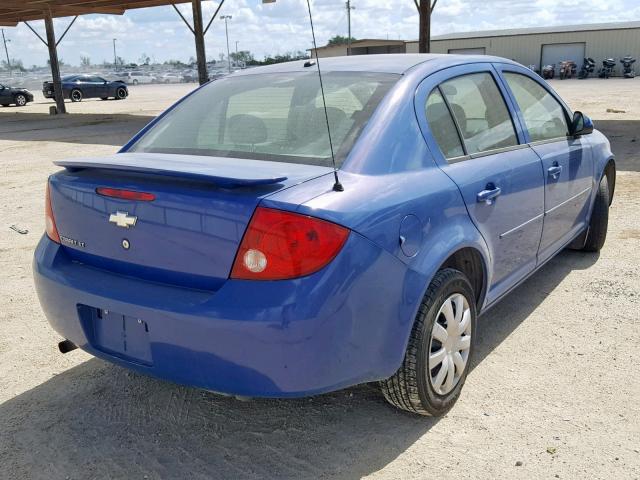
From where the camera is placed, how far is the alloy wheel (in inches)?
109

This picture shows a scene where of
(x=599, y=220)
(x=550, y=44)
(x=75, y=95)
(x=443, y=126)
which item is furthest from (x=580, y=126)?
(x=550, y=44)

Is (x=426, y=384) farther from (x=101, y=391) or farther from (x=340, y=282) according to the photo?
(x=101, y=391)

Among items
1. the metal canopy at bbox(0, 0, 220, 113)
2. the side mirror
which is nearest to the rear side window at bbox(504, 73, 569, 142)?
the side mirror

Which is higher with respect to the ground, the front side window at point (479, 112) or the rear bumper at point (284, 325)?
the front side window at point (479, 112)

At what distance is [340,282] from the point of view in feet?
7.25

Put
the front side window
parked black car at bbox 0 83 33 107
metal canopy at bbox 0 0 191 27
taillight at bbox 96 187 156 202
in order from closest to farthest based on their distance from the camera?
taillight at bbox 96 187 156 202 < the front side window < metal canopy at bbox 0 0 191 27 < parked black car at bbox 0 83 33 107

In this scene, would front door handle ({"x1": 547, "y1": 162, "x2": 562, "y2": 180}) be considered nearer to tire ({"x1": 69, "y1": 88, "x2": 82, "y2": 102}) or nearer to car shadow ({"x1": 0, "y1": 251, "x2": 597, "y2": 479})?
car shadow ({"x1": 0, "y1": 251, "x2": 597, "y2": 479})

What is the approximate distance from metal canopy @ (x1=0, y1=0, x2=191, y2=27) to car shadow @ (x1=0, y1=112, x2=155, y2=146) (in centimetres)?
412

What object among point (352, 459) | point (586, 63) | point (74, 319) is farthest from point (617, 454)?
point (586, 63)

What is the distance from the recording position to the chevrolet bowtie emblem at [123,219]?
249cm

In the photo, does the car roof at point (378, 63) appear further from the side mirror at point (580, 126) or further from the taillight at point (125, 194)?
the taillight at point (125, 194)

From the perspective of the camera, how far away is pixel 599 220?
490 centimetres

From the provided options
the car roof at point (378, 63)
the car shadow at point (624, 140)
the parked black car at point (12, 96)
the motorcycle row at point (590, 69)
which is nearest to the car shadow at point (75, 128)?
the parked black car at point (12, 96)

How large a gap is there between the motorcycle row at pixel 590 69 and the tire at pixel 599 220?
41114 millimetres
